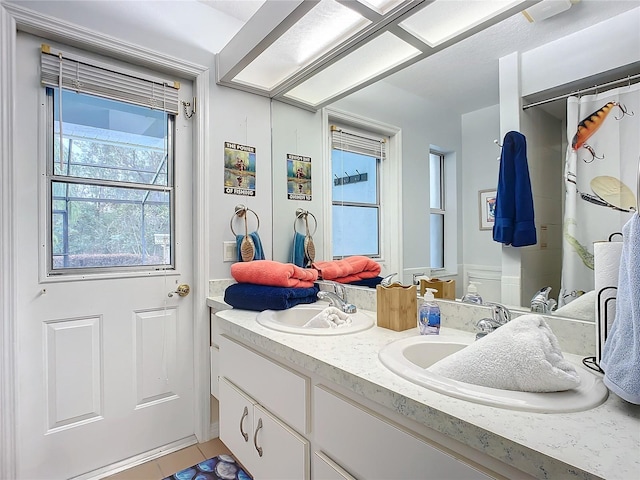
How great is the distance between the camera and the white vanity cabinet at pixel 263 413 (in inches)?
40.5

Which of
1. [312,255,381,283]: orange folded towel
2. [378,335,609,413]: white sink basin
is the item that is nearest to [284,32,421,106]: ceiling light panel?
[312,255,381,283]: orange folded towel

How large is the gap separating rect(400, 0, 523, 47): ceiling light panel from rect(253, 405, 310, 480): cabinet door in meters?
1.51

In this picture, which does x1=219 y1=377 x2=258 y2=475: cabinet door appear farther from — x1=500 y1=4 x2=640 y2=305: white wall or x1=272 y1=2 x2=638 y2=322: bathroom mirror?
x1=500 y1=4 x2=640 y2=305: white wall

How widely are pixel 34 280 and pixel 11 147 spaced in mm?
577

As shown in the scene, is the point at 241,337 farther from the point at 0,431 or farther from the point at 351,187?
the point at 0,431

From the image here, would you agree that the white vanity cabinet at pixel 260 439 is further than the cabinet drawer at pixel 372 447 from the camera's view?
Yes

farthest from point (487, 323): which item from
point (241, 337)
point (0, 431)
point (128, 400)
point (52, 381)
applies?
point (0, 431)

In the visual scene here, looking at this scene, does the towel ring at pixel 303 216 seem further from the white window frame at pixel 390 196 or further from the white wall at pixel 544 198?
the white wall at pixel 544 198

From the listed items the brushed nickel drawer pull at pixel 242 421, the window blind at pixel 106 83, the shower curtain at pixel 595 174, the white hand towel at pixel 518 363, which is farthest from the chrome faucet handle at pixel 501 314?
the window blind at pixel 106 83

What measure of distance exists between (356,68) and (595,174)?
114 cm

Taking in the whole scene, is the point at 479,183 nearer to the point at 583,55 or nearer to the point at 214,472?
the point at 583,55

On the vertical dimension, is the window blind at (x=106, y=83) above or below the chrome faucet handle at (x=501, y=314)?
above

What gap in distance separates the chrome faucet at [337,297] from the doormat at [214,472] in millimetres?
888

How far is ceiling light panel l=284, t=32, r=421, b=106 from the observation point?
1.47 metres
